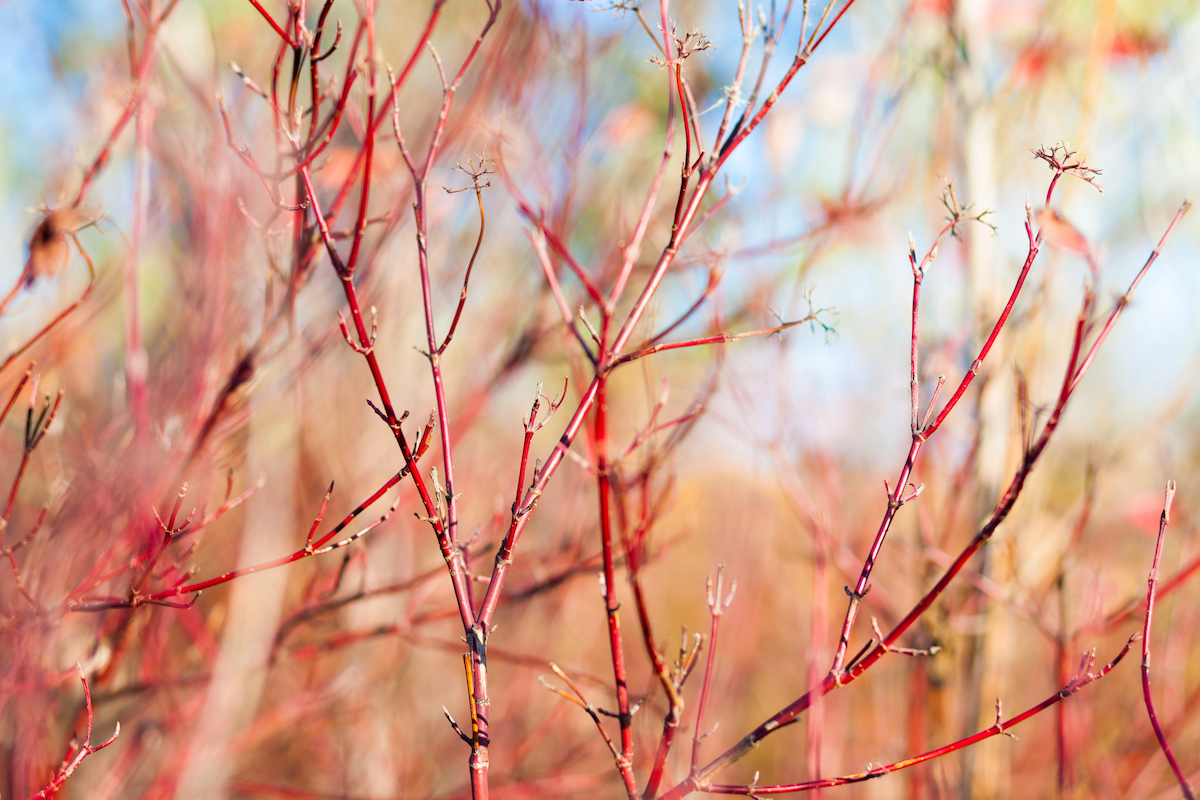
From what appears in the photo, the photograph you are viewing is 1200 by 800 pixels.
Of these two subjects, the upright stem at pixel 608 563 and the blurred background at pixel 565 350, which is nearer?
the upright stem at pixel 608 563

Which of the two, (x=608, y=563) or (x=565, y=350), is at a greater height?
(x=565, y=350)

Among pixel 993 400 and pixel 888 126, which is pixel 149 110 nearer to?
pixel 888 126

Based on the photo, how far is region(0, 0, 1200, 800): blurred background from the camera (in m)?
1.49

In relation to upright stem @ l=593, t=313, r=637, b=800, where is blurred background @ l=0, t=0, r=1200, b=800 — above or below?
above

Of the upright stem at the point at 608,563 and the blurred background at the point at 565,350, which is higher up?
the blurred background at the point at 565,350

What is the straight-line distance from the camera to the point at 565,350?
1752mm

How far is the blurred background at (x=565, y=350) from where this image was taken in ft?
4.88

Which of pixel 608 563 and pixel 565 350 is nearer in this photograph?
pixel 608 563

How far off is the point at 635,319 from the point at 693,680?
384cm

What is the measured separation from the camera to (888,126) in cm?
188

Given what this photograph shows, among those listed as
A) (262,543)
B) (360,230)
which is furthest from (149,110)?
(262,543)

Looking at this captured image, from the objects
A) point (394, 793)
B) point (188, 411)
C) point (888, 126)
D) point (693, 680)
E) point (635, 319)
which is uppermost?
point (888, 126)

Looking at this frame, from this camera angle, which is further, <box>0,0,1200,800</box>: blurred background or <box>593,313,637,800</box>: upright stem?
<box>0,0,1200,800</box>: blurred background

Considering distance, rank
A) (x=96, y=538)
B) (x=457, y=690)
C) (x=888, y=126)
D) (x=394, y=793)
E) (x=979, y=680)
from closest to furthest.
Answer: (x=96, y=538) < (x=888, y=126) < (x=979, y=680) < (x=394, y=793) < (x=457, y=690)
